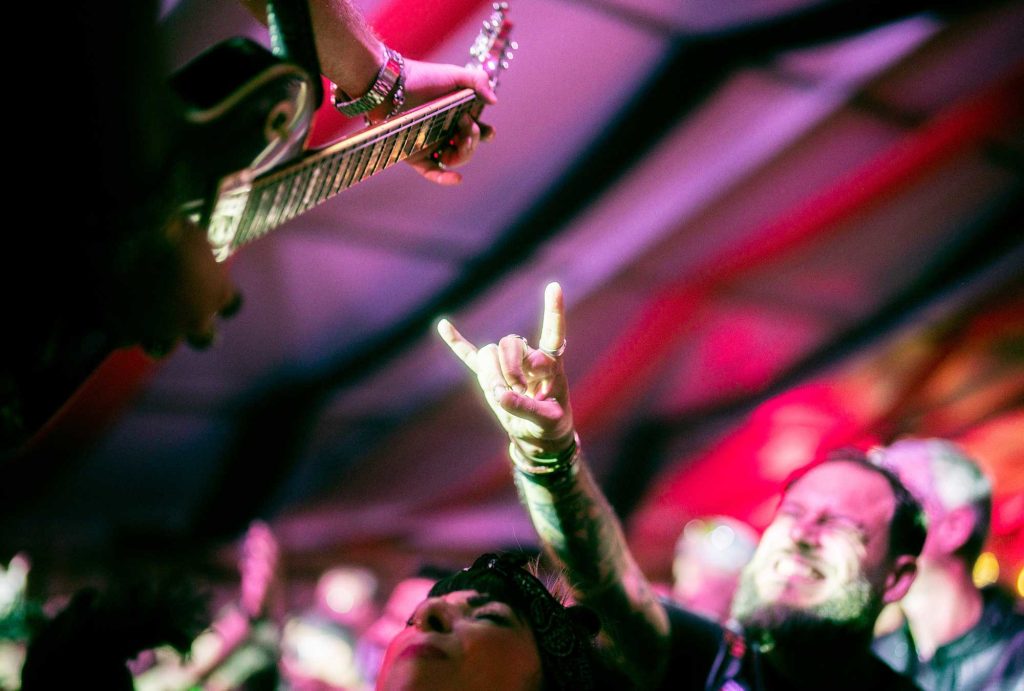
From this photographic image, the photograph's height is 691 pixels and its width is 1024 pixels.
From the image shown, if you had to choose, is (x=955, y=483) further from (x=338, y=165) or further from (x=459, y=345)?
(x=338, y=165)

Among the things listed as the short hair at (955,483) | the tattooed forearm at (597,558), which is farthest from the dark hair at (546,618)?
the short hair at (955,483)

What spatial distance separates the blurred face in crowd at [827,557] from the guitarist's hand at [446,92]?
115 cm

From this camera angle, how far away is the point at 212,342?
0.98 meters

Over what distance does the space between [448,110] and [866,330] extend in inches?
241

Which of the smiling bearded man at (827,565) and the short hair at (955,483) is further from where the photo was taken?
the short hair at (955,483)

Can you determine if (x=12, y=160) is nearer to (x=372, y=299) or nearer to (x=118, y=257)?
(x=118, y=257)

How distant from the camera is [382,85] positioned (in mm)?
1323

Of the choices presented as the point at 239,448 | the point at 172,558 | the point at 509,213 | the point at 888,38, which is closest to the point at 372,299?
the point at 509,213

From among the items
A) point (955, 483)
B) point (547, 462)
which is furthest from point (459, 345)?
point (955, 483)

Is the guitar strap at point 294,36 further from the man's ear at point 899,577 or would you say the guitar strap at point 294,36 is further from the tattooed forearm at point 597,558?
Answer: the man's ear at point 899,577

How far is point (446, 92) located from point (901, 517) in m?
1.42

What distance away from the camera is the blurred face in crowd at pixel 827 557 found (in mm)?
1799

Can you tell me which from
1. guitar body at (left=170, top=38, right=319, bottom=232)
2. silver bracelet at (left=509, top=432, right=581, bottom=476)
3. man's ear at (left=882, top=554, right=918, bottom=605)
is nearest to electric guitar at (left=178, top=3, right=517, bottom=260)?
guitar body at (left=170, top=38, right=319, bottom=232)

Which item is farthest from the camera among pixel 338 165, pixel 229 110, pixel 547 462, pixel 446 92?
pixel 547 462
